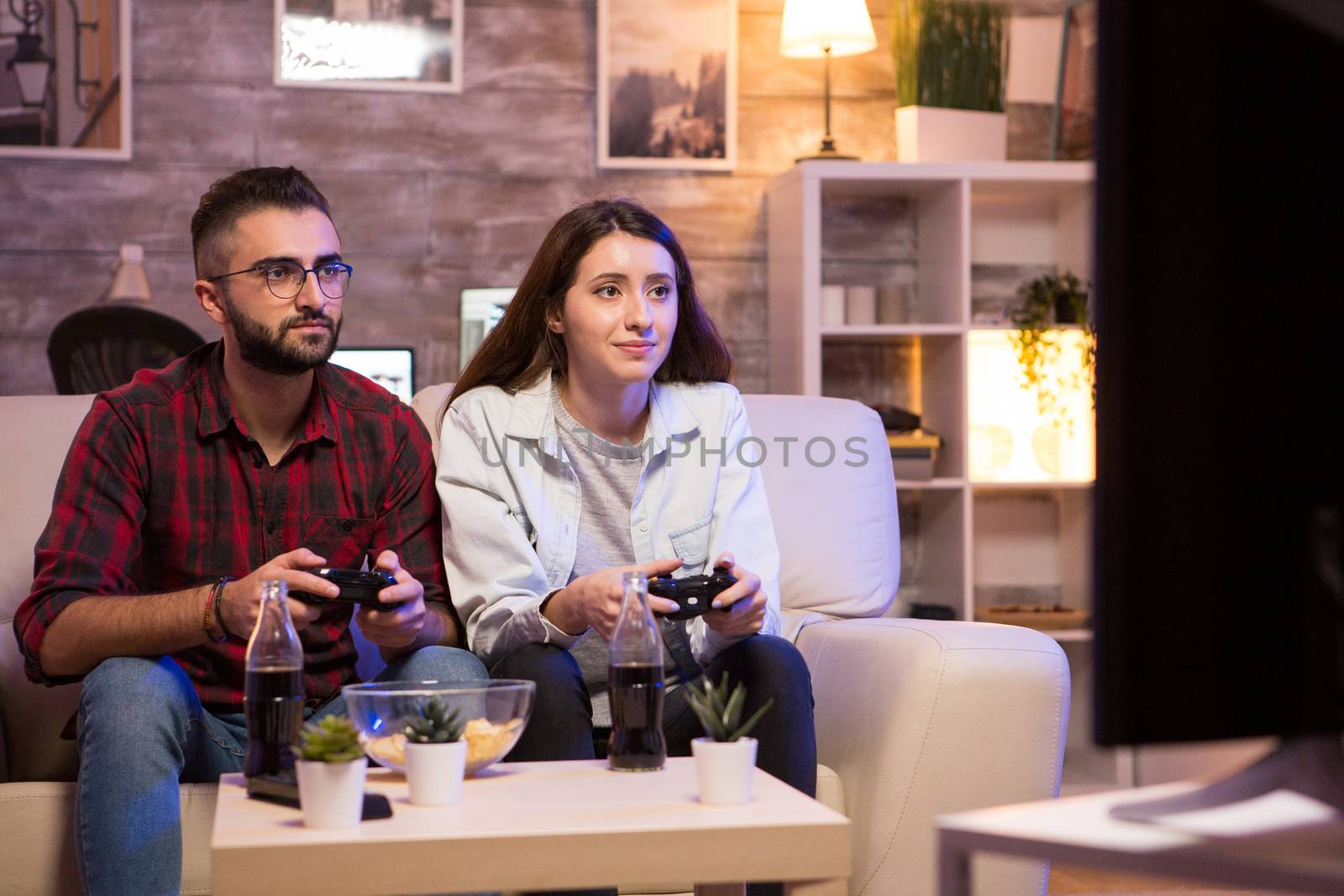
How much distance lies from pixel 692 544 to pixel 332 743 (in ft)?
3.20

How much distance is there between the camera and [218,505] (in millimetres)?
1940

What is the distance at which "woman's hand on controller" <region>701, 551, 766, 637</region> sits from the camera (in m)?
1.78

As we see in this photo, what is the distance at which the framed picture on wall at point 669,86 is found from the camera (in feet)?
12.1

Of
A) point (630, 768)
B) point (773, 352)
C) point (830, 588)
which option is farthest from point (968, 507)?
point (630, 768)

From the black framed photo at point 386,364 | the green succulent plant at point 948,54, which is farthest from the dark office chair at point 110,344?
the green succulent plant at point 948,54

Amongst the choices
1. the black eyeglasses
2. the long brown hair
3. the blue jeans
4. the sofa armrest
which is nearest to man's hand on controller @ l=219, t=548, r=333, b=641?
the blue jeans

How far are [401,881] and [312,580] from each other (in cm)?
50

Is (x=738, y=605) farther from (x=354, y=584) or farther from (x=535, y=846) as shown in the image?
(x=535, y=846)

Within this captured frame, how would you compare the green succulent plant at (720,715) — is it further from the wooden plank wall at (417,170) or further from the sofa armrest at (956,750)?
the wooden plank wall at (417,170)

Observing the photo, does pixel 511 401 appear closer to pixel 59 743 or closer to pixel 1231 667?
pixel 59 743

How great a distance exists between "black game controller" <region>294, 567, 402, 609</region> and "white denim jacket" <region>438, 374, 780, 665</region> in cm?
23

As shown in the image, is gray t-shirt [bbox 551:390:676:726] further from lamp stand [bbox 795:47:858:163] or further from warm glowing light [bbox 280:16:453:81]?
warm glowing light [bbox 280:16:453:81]

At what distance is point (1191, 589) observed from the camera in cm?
74

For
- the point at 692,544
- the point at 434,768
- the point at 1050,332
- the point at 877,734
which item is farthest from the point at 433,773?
the point at 1050,332
